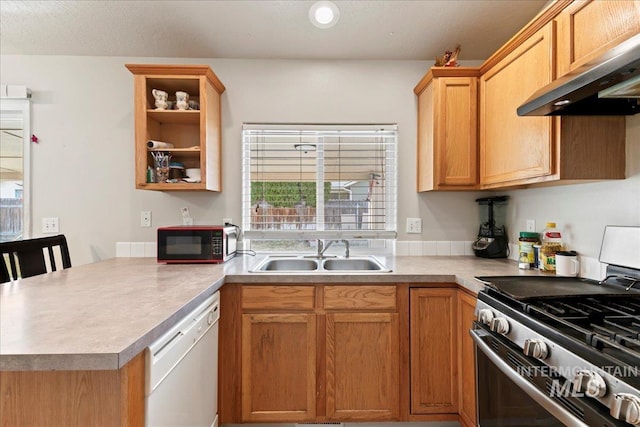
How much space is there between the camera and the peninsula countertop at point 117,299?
0.74 meters

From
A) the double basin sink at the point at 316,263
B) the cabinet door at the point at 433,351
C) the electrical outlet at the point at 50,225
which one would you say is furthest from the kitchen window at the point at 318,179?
the electrical outlet at the point at 50,225

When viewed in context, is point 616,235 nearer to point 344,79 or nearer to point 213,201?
point 344,79

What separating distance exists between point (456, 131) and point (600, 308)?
1306 millimetres

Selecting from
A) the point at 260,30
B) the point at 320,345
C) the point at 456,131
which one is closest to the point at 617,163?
the point at 456,131

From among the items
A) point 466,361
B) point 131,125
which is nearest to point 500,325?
point 466,361

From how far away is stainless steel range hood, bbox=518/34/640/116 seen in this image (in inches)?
33.5

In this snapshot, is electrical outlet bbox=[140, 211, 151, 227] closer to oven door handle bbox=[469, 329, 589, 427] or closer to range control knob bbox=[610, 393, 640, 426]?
oven door handle bbox=[469, 329, 589, 427]

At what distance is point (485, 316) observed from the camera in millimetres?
1233

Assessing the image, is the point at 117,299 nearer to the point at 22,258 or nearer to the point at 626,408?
the point at 22,258

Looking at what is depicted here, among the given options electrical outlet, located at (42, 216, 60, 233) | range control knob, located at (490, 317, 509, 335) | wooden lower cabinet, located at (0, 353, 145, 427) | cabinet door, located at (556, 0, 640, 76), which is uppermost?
cabinet door, located at (556, 0, 640, 76)

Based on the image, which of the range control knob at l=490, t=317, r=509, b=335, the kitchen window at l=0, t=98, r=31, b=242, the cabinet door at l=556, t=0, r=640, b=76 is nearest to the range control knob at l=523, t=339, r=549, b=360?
the range control knob at l=490, t=317, r=509, b=335

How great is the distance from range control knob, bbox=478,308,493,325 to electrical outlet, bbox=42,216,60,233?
2834 mm

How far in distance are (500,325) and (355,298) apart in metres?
0.72

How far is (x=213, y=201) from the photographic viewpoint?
2.31 m
